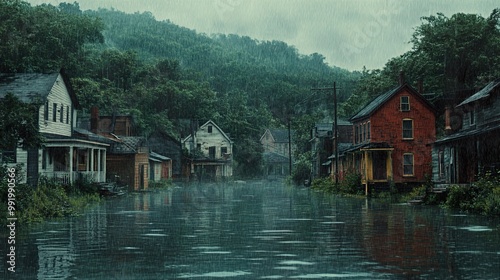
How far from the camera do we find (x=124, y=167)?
185 feet

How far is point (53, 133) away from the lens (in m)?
43.0

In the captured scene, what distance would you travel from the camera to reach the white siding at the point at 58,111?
136ft

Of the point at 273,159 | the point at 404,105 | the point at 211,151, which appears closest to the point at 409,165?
the point at 404,105

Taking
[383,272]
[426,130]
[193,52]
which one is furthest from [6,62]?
[193,52]

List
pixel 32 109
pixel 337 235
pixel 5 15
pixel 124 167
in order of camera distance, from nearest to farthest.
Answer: pixel 337 235, pixel 32 109, pixel 124 167, pixel 5 15

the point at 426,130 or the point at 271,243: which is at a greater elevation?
the point at 426,130

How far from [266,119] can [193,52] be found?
1834 inches

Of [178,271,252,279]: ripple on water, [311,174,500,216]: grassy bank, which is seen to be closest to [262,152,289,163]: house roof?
[311,174,500,216]: grassy bank

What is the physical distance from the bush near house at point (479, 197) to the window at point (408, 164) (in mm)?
18755

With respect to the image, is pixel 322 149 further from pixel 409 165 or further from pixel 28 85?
pixel 28 85

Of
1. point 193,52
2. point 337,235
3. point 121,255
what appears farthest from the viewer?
point 193,52

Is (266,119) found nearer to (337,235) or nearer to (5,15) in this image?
(5,15)

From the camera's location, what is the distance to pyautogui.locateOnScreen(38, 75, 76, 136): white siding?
136ft

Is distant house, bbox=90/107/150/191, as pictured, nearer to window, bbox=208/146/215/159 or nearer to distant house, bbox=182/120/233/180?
distant house, bbox=182/120/233/180
